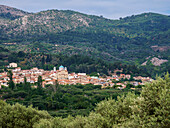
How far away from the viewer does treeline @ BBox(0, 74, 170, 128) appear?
12602 mm

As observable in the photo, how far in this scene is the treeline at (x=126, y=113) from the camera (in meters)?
12.6

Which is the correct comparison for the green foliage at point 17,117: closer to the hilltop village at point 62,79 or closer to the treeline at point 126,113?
the treeline at point 126,113

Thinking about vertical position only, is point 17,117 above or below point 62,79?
above

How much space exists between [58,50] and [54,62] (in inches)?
1420

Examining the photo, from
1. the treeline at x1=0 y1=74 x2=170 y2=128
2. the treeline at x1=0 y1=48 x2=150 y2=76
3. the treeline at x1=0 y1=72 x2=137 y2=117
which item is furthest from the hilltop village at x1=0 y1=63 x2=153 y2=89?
the treeline at x1=0 y1=74 x2=170 y2=128

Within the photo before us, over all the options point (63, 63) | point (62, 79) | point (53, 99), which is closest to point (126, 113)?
point (53, 99)

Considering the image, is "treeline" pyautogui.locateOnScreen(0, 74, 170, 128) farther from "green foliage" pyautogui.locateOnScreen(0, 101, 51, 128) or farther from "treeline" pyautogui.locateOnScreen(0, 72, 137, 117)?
"treeline" pyautogui.locateOnScreen(0, 72, 137, 117)

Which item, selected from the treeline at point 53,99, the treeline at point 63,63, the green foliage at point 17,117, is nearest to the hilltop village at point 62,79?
the treeline at point 63,63

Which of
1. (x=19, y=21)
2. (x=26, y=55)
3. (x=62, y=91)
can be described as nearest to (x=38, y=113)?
(x=62, y=91)

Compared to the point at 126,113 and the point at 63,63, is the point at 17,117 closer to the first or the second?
the point at 126,113

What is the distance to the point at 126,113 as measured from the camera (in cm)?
1658

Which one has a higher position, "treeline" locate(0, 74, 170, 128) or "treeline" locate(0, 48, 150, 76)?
"treeline" locate(0, 74, 170, 128)

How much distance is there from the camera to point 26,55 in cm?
9612

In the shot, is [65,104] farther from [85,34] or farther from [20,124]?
[85,34]
